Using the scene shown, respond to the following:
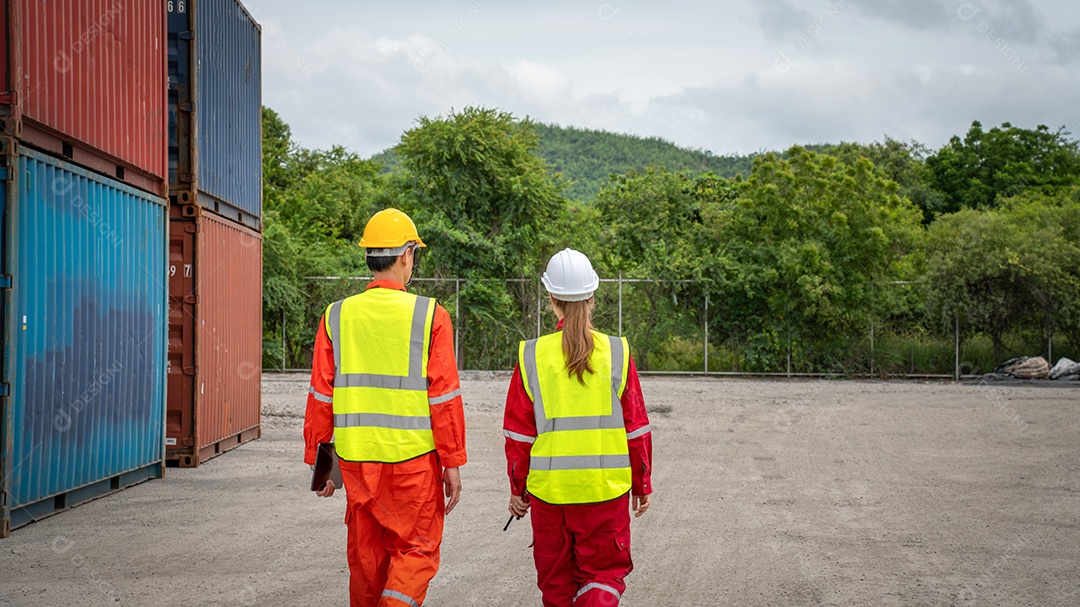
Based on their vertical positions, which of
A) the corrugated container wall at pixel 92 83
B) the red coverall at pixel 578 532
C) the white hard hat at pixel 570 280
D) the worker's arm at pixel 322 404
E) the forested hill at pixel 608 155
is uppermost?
the forested hill at pixel 608 155

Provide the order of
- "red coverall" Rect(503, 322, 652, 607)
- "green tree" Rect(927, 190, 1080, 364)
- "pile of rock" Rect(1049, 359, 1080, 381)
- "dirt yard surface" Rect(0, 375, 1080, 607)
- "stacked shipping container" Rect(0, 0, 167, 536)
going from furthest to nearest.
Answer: "green tree" Rect(927, 190, 1080, 364)
"pile of rock" Rect(1049, 359, 1080, 381)
"stacked shipping container" Rect(0, 0, 167, 536)
"dirt yard surface" Rect(0, 375, 1080, 607)
"red coverall" Rect(503, 322, 652, 607)

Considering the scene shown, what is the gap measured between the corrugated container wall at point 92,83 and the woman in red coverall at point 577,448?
16.9 feet

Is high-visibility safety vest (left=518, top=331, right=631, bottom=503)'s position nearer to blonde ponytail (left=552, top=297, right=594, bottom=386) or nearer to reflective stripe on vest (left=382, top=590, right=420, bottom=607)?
blonde ponytail (left=552, top=297, right=594, bottom=386)

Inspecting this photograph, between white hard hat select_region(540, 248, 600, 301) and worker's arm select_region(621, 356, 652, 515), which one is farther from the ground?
white hard hat select_region(540, 248, 600, 301)

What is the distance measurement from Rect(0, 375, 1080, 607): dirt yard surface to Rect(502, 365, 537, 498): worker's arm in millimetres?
1616

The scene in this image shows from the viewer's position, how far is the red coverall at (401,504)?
4301 mm

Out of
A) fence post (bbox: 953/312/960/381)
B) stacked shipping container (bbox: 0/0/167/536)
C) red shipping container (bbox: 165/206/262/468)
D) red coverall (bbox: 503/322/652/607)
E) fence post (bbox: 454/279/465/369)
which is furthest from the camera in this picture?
fence post (bbox: 454/279/465/369)

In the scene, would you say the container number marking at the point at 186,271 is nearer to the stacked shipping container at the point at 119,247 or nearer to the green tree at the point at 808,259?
the stacked shipping container at the point at 119,247

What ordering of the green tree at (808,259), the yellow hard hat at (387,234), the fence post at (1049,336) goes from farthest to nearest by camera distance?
the green tree at (808,259)
the fence post at (1049,336)
the yellow hard hat at (387,234)

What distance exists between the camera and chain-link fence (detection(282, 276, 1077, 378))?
25.9 m

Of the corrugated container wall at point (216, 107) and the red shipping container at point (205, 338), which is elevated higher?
the corrugated container wall at point (216, 107)


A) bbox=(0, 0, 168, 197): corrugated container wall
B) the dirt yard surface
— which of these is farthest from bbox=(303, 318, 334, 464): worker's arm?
bbox=(0, 0, 168, 197): corrugated container wall

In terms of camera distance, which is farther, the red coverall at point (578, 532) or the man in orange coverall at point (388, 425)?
the man in orange coverall at point (388, 425)

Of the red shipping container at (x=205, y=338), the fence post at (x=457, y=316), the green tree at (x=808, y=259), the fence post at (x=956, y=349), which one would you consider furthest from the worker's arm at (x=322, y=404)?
the fence post at (x=956, y=349)
